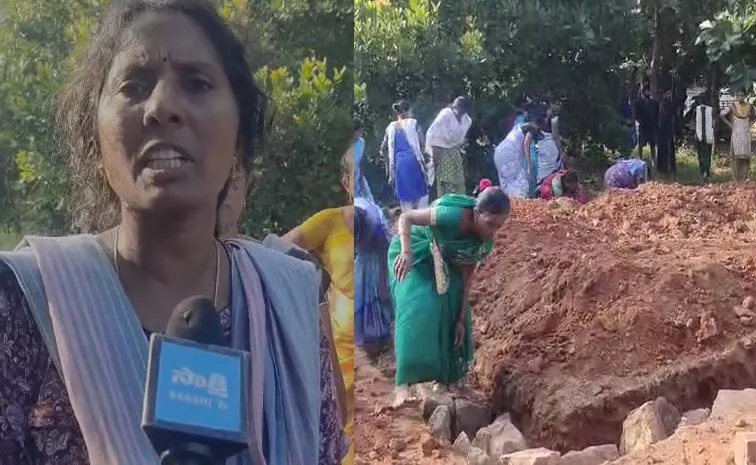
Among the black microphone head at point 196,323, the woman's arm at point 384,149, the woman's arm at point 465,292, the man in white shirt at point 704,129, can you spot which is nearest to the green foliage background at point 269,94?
the black microphone head at point 196,323

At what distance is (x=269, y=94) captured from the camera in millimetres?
1729

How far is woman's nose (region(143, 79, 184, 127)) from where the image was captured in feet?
4.99

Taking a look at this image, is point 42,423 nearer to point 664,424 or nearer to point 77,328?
point 77,328

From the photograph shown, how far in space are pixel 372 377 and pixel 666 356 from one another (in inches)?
40.3

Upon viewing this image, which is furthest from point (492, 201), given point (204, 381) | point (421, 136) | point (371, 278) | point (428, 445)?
point (204, 381)

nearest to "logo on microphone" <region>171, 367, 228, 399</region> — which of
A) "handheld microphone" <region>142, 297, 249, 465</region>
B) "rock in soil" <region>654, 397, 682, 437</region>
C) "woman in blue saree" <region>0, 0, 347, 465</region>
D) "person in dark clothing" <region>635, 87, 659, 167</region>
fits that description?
"handheld microphone" <region>142, 297, 249, 465</region>

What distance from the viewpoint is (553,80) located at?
8.50 feet

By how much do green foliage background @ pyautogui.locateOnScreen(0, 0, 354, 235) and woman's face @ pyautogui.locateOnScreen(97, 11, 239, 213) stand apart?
0.36 feet

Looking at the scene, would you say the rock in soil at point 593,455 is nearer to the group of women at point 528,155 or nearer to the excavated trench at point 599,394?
the excavated trench at point 599,394

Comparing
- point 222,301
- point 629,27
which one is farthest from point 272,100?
point 629,27

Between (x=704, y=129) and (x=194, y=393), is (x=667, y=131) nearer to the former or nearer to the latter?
(x=704, y=129)

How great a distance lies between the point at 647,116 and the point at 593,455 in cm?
97

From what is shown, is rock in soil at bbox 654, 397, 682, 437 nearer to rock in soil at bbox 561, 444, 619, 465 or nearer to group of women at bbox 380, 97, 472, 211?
rock in soil at bbox 561, 444, 619, 465

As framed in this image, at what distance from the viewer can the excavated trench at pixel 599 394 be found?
2.94 metres
